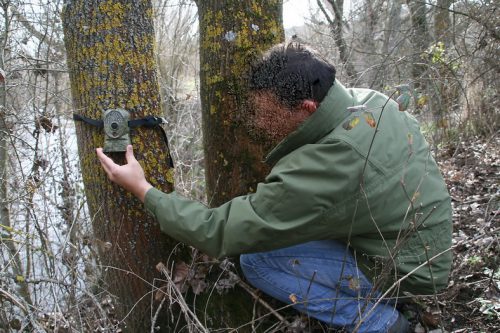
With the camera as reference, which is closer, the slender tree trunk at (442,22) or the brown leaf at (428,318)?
the brown leaf at (428,318)

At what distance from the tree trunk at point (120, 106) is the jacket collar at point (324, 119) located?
78 centimetres

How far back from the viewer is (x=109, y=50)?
232cm

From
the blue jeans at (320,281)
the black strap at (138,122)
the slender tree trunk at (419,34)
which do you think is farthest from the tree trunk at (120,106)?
the slender tree trunk at (419,34)

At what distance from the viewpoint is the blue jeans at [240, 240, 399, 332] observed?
2381mm

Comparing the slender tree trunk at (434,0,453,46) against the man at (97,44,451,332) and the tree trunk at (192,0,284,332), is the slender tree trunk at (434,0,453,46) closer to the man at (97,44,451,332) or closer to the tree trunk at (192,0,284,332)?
the tree trunk at (192,0,284,332)

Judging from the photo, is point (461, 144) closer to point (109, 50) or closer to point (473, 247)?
point (473, 247)

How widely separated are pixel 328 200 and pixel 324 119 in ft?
1.18

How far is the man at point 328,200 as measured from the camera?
200 cm

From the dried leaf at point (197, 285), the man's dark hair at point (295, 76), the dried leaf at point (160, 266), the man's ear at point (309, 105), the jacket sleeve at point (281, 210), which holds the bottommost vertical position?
the dried leaf at point (197, 285)

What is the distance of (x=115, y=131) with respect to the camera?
2.33 m

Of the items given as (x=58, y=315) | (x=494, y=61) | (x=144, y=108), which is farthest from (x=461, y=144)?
(x=58, y=315)

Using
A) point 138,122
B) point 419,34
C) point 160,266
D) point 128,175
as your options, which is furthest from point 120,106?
point 419,34

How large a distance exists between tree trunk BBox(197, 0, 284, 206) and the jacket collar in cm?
59

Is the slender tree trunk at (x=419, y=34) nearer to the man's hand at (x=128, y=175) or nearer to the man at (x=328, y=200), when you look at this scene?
the man at (x=328, y=200)
